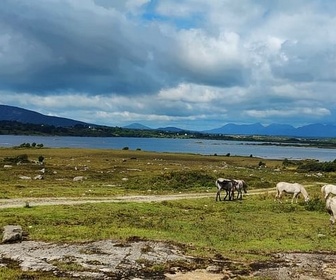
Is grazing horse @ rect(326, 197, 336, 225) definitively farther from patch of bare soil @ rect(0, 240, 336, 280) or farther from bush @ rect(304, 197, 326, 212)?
bush @ rect(304, 197, 326, 212)

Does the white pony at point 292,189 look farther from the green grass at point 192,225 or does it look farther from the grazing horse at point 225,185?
the green grass at point 192,225

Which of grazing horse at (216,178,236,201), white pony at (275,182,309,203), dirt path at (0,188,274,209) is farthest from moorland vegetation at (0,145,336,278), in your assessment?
grazing horse at (216,178,236,201)

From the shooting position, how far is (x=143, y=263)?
62.5ft

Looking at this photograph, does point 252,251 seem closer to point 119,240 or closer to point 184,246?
point 184,246

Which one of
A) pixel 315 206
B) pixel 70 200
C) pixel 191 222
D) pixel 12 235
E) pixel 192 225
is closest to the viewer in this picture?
pixel 12 235

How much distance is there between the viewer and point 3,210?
30.8 metres

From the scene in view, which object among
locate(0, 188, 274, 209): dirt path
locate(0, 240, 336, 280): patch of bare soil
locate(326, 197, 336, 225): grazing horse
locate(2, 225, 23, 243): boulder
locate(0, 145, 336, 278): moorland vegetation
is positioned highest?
locate(326, 197, 336, 225): grazing horse

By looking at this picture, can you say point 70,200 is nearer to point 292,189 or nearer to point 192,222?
point 192,222

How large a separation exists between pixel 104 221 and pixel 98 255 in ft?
27.5

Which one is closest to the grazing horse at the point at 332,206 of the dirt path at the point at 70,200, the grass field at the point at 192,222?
the grass field at the point at 192,222

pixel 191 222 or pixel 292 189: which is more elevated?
pixel 292 189

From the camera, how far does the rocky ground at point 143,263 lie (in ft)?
58.1

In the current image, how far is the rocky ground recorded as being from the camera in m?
17.7

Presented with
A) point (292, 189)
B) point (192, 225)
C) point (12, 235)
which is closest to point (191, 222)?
point (192, 225)
